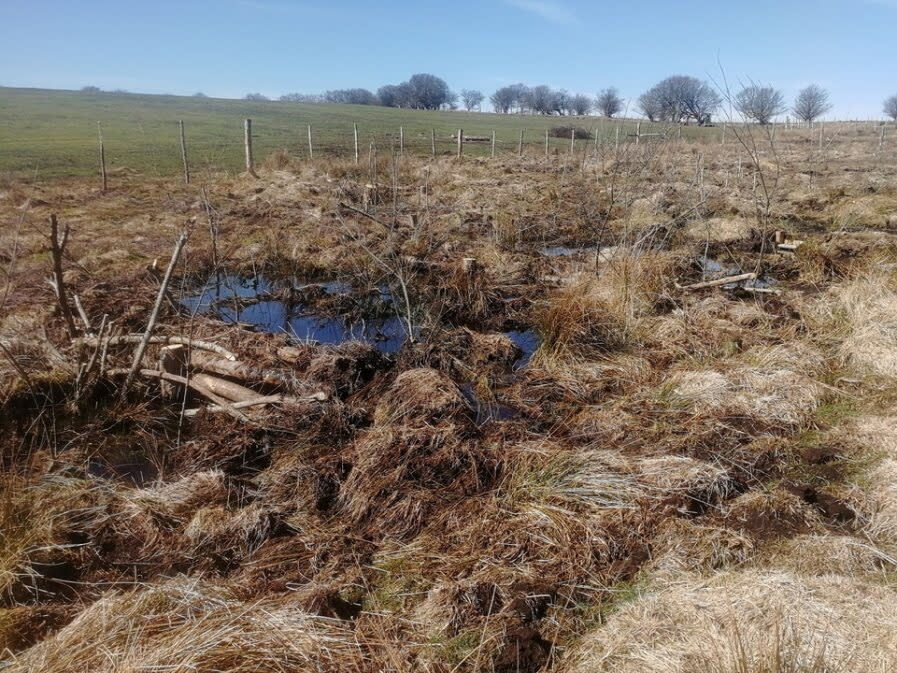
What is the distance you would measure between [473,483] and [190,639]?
2.40m

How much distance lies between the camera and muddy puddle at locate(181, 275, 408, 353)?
27.1 ft

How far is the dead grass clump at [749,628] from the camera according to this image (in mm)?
2246

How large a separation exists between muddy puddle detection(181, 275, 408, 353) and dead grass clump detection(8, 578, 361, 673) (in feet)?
15.2

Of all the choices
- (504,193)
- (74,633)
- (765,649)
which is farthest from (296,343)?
(504,193)

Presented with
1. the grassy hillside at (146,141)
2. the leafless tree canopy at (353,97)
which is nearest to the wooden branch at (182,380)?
the grassy hillside at (146,141)

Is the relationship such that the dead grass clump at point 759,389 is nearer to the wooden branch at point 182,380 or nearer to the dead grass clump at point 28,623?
the wooden branch at point 182,380

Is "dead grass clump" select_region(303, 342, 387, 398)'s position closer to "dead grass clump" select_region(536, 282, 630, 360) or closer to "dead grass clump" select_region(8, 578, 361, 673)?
"dead grass clump" select_region(536, 282, 630, 360)

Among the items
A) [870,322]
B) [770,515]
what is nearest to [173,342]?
[770,515]

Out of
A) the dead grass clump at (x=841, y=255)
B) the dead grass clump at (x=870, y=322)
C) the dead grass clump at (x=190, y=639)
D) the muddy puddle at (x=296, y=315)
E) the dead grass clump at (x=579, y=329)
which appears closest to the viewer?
the dead grass clump at (x=190, y=639)

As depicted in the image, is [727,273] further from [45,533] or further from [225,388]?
[45,533]

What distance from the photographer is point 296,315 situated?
9031mm

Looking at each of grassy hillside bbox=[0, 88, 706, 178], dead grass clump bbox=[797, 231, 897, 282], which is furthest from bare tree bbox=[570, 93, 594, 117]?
dead grass clump bbox=[797, 231, 897, 282]

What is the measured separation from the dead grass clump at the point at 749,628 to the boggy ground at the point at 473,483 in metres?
0.02

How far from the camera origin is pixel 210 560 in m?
3.77
